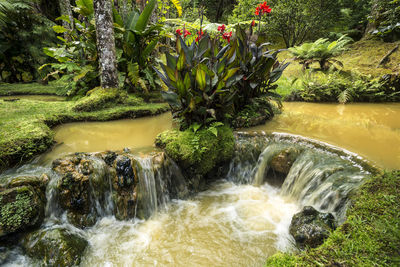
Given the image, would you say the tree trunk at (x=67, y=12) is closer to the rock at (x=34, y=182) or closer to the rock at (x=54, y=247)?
the rock at (x=34, y=182)

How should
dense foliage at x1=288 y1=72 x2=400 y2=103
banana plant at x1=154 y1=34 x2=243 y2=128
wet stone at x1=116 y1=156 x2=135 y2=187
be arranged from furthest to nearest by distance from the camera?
dense foliage at x1=288 y1=72 x2=400 y2=103
banana plant at x1=154 y1=34 x2=243 y2=128
wet stone at x1=116 y1=156 x2=135 y2=187

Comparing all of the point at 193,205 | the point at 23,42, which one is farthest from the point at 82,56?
the point at 23,42

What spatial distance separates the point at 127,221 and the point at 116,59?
4.11m

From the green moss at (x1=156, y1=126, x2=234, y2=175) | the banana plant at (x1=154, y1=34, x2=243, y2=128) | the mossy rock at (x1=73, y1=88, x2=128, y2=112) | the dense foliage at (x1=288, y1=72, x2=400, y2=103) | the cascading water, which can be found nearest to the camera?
the cascading water

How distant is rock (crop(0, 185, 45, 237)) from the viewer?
253 cm

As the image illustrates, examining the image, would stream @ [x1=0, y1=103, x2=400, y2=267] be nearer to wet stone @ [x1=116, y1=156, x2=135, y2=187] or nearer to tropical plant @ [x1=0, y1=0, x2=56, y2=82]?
wet stone @ [x1=116, y1=156, x2=135, y2=187]

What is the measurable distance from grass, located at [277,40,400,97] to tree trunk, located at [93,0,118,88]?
5091mm

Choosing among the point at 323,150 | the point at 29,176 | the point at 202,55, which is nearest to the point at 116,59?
the point at 202,55

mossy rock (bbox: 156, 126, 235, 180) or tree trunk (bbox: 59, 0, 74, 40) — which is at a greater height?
tree trunk (bbox: 59, 0, 74, 40)

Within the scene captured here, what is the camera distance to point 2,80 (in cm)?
1011

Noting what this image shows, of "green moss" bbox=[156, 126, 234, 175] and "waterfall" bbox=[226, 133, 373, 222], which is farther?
"green moss" bbox=[156, 126, 234, 175]

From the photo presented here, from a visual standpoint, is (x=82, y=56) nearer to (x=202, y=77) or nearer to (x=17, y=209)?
(x=202, y=77)

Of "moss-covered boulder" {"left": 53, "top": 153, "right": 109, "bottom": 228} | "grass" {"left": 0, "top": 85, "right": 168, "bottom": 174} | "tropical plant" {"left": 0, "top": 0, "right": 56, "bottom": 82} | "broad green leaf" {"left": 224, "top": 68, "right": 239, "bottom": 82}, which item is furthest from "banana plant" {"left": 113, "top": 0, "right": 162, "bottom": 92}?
"tropical plant" {"left": 0, "top": 0, "right": 56, "bottom": 82}

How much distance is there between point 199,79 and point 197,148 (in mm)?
1103
